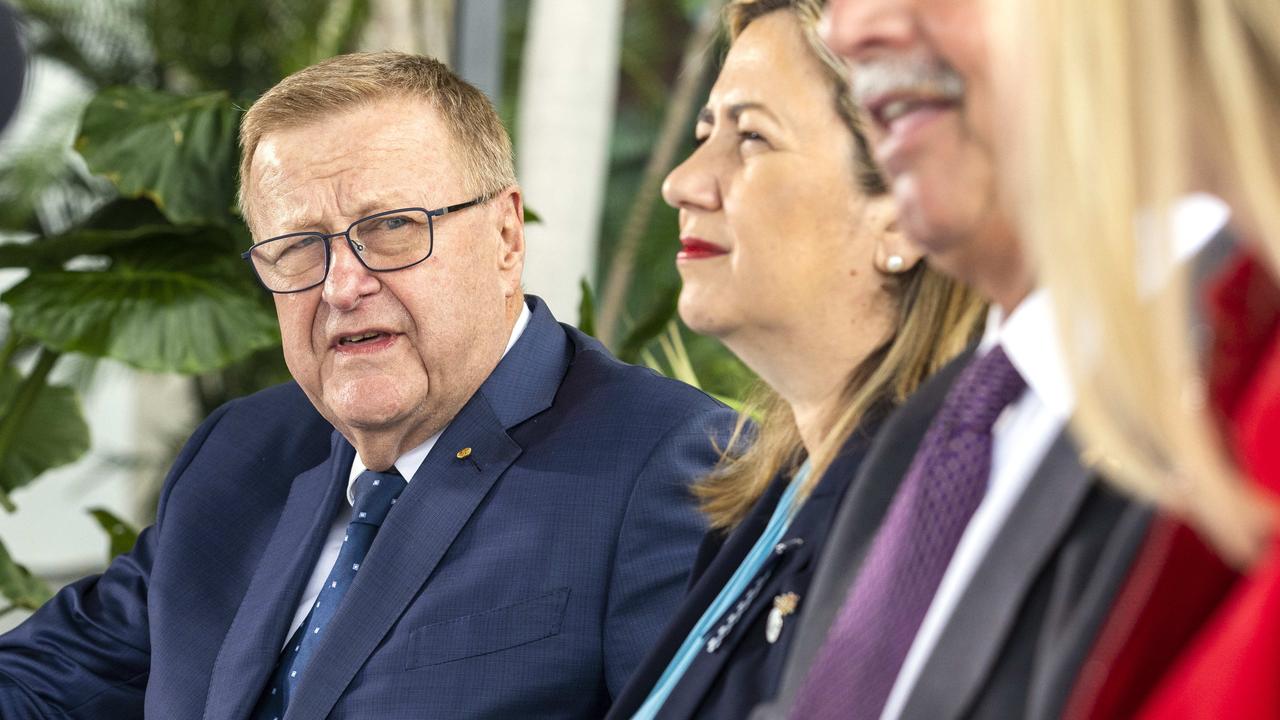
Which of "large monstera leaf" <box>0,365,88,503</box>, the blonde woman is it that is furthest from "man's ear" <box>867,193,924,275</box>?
"large monstera leaf" <box>0,365,88,503</box>

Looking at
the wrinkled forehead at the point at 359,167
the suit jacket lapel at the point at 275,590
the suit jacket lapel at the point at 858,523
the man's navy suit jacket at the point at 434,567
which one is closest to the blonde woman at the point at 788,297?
the suit jacket lapel at the point at 858,523

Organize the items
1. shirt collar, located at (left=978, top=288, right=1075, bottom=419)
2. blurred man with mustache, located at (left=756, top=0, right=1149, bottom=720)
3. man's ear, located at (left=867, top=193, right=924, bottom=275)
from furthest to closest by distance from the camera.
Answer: man's ear, located at (left=867, top=193, right=924, bottom=275) < shirt collar, located at (left=978, top=288, right=1075, bottom=419) < blurred man with mustache, located at (left=756, top=0, right=1149, bottom=720)

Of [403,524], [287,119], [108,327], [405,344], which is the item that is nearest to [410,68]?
[287,119]


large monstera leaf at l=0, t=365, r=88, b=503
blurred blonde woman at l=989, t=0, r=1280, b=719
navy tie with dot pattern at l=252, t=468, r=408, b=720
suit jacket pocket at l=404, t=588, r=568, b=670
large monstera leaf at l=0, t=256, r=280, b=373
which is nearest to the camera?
blurred blonde woman at l=989, t=0, r=1280, b=719

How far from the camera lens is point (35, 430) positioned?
3.11 m

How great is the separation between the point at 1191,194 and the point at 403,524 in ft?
3.86

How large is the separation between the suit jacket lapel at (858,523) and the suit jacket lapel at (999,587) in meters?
0.17

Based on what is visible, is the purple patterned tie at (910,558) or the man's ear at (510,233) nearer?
the purple patterned tie at (910,558)

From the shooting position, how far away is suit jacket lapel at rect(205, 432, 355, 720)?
1.75m

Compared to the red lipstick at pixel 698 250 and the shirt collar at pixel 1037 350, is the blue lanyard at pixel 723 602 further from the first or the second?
the shirt collar at pixel 1037 350

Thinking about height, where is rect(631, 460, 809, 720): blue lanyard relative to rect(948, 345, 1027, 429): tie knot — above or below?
below

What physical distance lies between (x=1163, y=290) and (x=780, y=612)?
0.59 meters

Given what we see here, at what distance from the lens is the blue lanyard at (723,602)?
4.09 ft

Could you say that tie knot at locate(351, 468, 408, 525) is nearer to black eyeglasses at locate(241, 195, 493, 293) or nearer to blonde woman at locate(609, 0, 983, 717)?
black eyeglasses at locate(241, 195, 493, 293)
